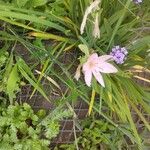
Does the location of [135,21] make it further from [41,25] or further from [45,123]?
[45,123]

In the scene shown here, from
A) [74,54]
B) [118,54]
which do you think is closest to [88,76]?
[118,54]

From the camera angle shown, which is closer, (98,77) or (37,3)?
(98,77)

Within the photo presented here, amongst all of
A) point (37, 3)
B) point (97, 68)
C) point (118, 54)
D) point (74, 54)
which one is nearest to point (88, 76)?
point (97, 68)

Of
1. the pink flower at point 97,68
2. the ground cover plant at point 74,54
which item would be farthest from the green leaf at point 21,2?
the pink flower at point 97,68

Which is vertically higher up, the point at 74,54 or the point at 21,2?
the point at 21,2

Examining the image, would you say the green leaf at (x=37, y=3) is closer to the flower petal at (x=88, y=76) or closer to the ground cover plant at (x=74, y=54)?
the ground cover plant at (x=74, y=54)

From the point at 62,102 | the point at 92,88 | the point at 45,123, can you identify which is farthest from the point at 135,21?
the point at 45,123

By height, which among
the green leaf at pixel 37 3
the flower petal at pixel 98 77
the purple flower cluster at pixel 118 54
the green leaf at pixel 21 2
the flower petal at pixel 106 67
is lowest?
the flower petal at pixel 98 77

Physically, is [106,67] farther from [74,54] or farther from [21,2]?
[21,2]
